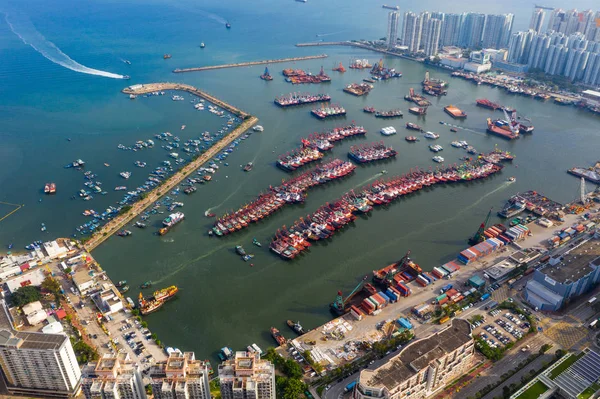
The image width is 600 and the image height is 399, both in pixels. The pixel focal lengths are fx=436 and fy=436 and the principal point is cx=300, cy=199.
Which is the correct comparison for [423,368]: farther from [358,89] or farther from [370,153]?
[358,89]

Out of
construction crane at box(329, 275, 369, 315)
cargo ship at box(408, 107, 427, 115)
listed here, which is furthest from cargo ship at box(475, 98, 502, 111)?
construction crane at box(329, 275, 369, 315)

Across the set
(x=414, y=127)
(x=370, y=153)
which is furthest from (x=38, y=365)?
(x=414, y=127)

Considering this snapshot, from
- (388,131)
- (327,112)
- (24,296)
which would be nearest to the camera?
(24,296)

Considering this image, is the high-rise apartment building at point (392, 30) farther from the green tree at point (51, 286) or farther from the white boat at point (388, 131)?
the green tree at point (51, 286)

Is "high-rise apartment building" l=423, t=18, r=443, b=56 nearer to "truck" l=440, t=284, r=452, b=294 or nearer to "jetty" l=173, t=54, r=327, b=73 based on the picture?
"jetty" l=173, t=54, r=327, b=73

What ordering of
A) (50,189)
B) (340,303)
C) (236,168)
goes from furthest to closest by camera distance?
(236,168)
(50,189)
(340,303)

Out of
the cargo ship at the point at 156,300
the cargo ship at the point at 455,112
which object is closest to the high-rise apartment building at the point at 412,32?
the cargo ship at the point at 455,112

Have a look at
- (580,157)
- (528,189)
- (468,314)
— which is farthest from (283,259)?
(580,157)
